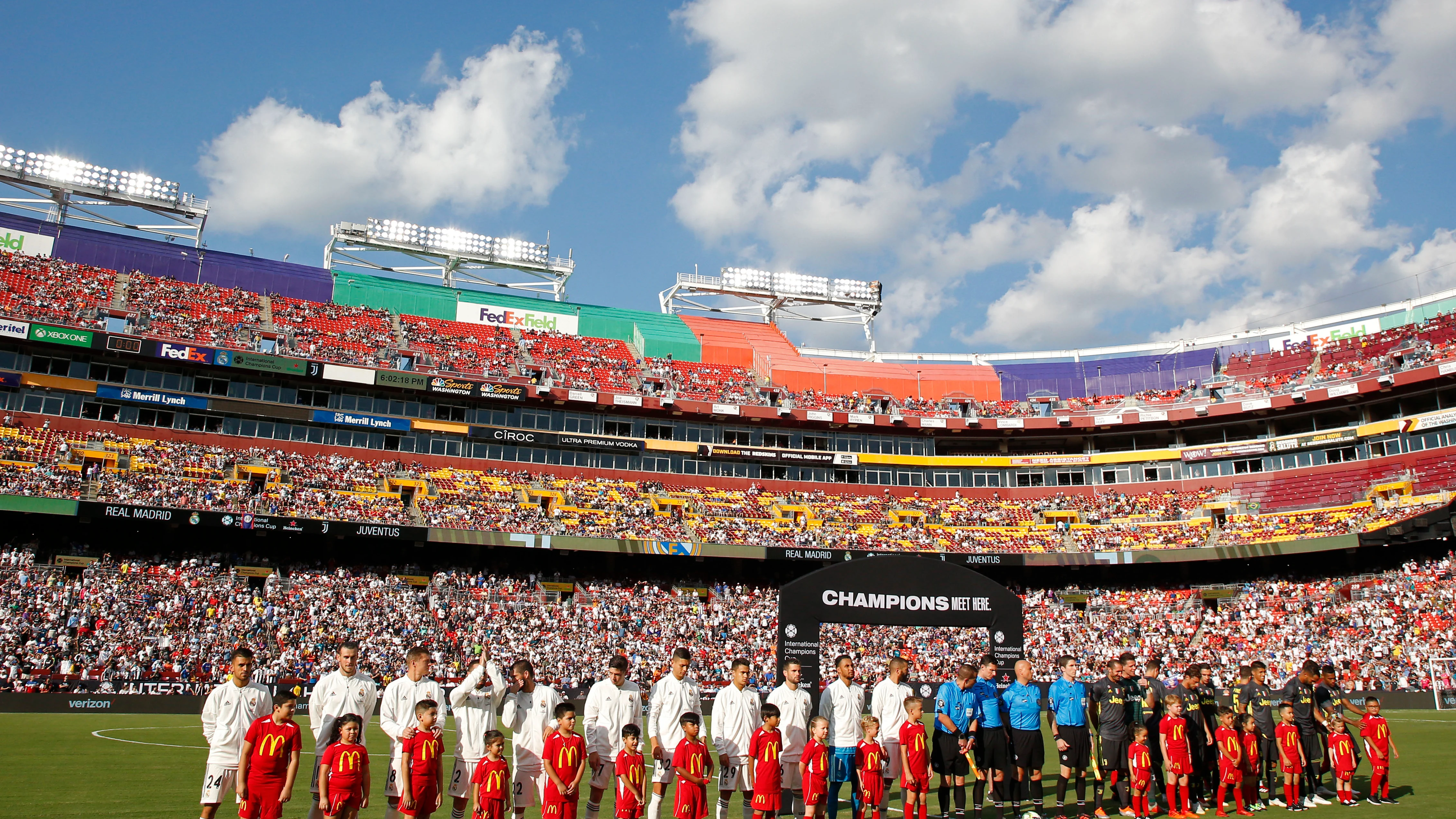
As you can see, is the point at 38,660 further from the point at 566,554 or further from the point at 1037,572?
the point at 1037,572

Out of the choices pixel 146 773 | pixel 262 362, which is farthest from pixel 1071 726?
pixel 262 362

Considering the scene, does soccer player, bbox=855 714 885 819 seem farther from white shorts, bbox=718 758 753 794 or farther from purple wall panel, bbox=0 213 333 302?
purple wall panel, bbox=0 213 333 302

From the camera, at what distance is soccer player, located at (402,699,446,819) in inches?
395

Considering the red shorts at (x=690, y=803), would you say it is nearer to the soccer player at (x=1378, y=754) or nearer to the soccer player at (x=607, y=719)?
the soccer player at (x=607, y=719)

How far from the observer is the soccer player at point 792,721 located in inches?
467

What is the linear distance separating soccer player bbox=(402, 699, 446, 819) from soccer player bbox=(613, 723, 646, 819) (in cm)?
197

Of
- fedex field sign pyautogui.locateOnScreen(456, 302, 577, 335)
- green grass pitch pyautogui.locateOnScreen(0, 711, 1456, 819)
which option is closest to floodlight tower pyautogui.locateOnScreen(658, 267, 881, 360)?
fedex field sign pyautogui.locateOnScreen(456, 302, 577, 335)

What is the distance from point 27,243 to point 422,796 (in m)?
57.8

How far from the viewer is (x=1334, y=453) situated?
2021 inches

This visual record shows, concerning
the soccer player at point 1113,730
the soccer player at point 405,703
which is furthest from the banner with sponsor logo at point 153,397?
the soccer player at point 1113,730

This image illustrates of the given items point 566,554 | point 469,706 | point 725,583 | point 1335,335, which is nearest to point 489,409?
point 566,554

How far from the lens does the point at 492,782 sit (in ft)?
32.9

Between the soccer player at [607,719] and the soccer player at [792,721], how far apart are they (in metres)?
1.77

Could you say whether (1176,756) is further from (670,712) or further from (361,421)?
(361,421)
